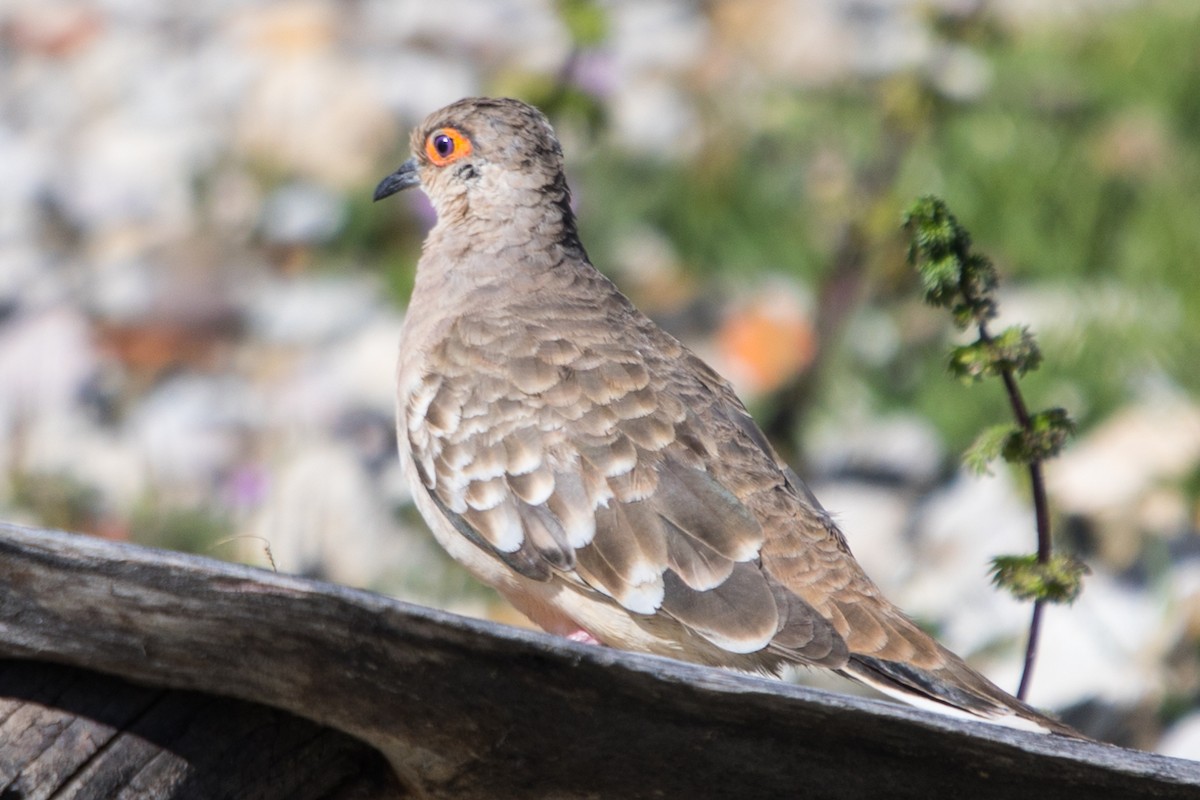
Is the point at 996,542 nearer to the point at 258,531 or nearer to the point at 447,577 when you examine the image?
the point at 447,577

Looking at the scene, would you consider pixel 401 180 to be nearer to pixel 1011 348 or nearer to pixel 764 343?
pixel 1011 348

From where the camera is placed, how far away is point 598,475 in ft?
11.4

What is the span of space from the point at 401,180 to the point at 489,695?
247cm

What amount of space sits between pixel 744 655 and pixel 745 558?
0.62 feet

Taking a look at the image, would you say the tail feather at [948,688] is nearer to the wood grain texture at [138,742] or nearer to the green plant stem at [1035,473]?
the green plant stem at [1035,473]

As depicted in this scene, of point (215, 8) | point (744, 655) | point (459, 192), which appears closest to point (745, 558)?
point (744, 655)

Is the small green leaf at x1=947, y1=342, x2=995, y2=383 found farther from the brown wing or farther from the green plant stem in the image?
the brown wing

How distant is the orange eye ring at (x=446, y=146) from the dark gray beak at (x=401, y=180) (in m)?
0.11

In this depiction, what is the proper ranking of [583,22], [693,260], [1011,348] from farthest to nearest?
[693,260] < [583,22] < [1011,348]

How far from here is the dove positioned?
3.21m

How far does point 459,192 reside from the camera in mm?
4184

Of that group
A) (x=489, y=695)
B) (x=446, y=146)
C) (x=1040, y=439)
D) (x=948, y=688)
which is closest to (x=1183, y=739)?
(x=948, y=688)

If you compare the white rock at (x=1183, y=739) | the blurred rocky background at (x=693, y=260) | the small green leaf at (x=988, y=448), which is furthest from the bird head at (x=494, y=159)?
the white rock at (x=1183, y=739)

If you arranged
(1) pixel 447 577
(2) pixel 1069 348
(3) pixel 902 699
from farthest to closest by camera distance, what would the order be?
(2) pixel 1069 348 → (1) pixel 447 577 → (3) pixel 902 699
